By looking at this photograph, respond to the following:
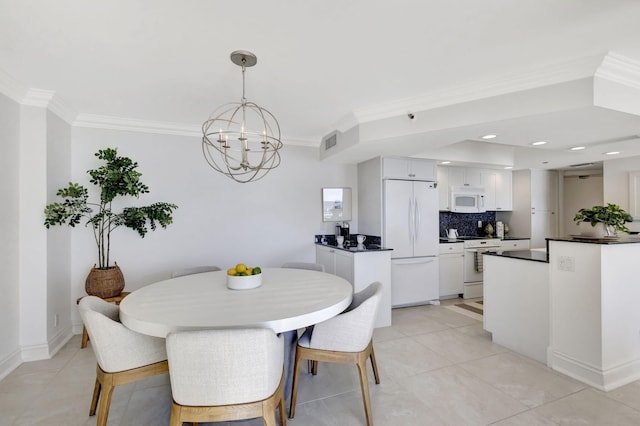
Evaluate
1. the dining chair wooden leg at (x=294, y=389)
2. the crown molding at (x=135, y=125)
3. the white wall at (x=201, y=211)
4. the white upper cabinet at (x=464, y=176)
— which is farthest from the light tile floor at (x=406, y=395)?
the white upper cabinet at (x=464, y=176)

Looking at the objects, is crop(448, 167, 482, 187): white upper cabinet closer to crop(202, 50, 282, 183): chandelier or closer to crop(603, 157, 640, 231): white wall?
crop(603, 157, 640, 231): white wall

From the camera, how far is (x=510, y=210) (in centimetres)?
545

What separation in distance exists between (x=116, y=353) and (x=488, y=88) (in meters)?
3.24

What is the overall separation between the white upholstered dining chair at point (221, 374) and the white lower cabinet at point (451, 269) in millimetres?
3786

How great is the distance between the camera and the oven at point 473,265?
4.73 meters

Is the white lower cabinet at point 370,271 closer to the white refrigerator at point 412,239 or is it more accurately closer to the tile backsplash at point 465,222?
the white refrigerator at point 412,239

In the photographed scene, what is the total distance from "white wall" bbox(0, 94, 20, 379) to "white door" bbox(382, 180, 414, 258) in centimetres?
386

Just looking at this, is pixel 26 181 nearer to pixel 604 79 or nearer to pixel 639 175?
pixel 604 79

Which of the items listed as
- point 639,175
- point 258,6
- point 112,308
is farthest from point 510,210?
point 112,308

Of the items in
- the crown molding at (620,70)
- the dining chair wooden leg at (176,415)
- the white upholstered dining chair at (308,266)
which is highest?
the crown molding at (620,70)

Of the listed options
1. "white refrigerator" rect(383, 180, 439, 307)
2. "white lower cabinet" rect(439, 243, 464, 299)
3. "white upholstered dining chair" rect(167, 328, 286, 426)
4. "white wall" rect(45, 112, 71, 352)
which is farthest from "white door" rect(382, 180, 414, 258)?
"white wall" rect(45, 112, 71, 352)

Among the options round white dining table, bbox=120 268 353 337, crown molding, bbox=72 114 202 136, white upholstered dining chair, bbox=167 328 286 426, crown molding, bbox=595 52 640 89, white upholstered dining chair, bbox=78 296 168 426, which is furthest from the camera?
crown molding, bbox=72 114 202 136

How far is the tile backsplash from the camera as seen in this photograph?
5.30 metres

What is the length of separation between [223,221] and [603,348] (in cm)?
388
